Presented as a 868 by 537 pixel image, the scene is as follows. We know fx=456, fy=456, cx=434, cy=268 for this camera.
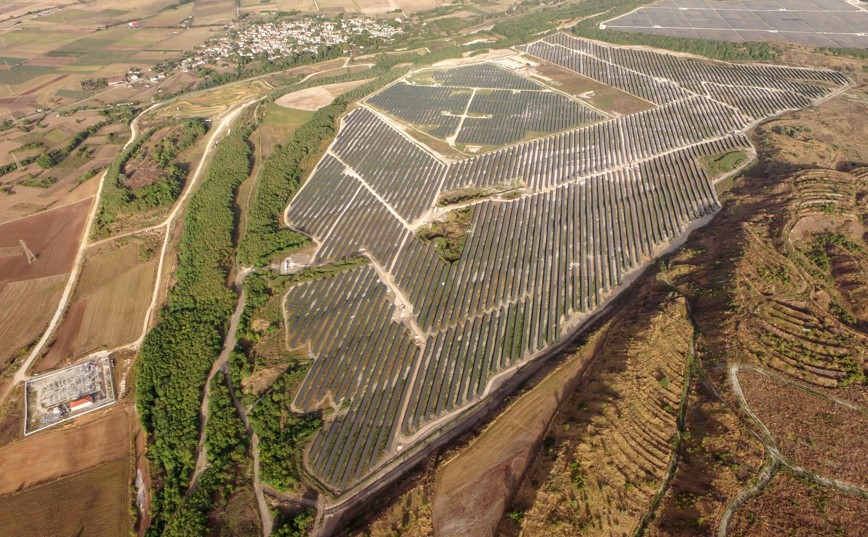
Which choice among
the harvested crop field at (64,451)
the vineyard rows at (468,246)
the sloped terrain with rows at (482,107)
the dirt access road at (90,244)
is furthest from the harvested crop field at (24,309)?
the sloped terrain with rows at (482,107)

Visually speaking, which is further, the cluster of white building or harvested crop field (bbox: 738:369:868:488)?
the cluster of white building

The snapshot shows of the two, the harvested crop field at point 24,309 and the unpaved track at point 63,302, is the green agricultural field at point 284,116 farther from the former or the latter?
the harvested crop field at point 24,309

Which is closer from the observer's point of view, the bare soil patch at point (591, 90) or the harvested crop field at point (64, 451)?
the harvested crop field at point (64, 451)

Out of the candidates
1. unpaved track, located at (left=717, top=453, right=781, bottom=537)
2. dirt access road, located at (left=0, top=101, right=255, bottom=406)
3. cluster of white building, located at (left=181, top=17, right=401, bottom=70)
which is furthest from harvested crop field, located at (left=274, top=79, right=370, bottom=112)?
unpaved track, located at (left=717, top=453, right=781, bottom=537)

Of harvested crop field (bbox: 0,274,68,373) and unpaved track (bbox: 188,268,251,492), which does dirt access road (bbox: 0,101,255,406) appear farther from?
unpaved track (bbox: 188,268,251,492)

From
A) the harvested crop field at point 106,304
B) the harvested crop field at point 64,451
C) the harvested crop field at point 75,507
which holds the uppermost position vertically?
the harvested crop field at point 106,304

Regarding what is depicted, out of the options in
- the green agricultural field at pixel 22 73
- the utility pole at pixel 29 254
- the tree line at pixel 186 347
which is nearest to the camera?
the tree line at pixel 186 347

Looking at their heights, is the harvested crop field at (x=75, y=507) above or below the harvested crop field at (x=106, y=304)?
below

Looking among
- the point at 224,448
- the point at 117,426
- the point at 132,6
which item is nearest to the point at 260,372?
the point at 224,448
